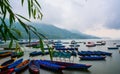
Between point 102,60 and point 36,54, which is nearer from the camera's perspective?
point 102,60

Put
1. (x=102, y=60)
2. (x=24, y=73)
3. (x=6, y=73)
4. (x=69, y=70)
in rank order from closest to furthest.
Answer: (x=6, y=73), (x=24, y=73), (x=69, y=70), (x=102, y=60)

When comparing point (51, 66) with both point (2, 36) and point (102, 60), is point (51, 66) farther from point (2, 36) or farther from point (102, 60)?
point (2, 36)

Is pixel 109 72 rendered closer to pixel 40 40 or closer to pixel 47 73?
pixel 47 73

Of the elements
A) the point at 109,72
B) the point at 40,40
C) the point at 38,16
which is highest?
the point at 38,16

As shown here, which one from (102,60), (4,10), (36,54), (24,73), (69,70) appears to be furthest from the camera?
(36,54)

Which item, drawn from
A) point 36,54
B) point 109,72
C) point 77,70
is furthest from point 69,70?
point 36,54

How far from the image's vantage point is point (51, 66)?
32.1 metres

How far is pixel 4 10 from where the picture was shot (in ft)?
8.90

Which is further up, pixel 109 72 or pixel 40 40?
pixel 40 40

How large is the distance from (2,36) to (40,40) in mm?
582

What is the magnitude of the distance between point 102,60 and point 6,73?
30194mm

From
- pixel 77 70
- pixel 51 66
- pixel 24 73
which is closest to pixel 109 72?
pixel 77 70

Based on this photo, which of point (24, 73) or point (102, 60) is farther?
point (102, 60)

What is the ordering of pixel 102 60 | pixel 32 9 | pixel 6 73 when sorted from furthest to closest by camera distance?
1. pixel 102 60
2. pixel 6 73
3. pixel 32 9
